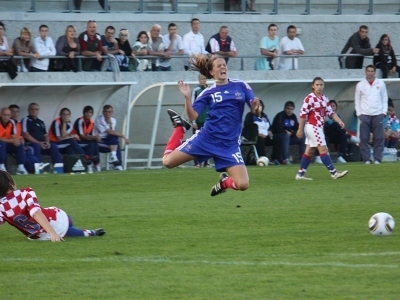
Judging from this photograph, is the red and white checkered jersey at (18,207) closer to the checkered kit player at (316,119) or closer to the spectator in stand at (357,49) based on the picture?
→ the checkered kit player at (316,119)

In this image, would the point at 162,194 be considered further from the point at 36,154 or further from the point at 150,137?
the point at 150,137

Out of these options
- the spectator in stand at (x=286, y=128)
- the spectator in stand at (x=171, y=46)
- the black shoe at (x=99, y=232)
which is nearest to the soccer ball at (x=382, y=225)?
the black shoe at (x=99, y=232)

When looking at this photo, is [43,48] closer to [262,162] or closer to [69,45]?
[69,45]

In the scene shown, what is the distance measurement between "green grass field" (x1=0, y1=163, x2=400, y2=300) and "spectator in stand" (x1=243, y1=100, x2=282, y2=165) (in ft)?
22.2

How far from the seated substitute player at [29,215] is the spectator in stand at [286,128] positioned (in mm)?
13528

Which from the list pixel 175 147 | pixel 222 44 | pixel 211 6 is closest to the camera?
pixel 175 147

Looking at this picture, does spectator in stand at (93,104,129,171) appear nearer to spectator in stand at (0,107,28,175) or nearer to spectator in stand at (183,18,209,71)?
spectator in stand at (0,107,28,175)

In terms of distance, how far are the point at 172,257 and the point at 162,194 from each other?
6.59 m

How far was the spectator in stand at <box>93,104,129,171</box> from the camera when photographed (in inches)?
843

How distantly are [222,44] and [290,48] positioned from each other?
7.11 ft

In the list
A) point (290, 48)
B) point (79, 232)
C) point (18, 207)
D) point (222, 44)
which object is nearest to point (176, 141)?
point (79, 232)

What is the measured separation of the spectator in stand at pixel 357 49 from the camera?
976 inches

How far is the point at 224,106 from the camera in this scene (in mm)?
11016

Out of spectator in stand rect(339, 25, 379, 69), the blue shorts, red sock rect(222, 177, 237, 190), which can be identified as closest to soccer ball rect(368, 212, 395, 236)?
red sock rect(222, 177, 237, 190)
